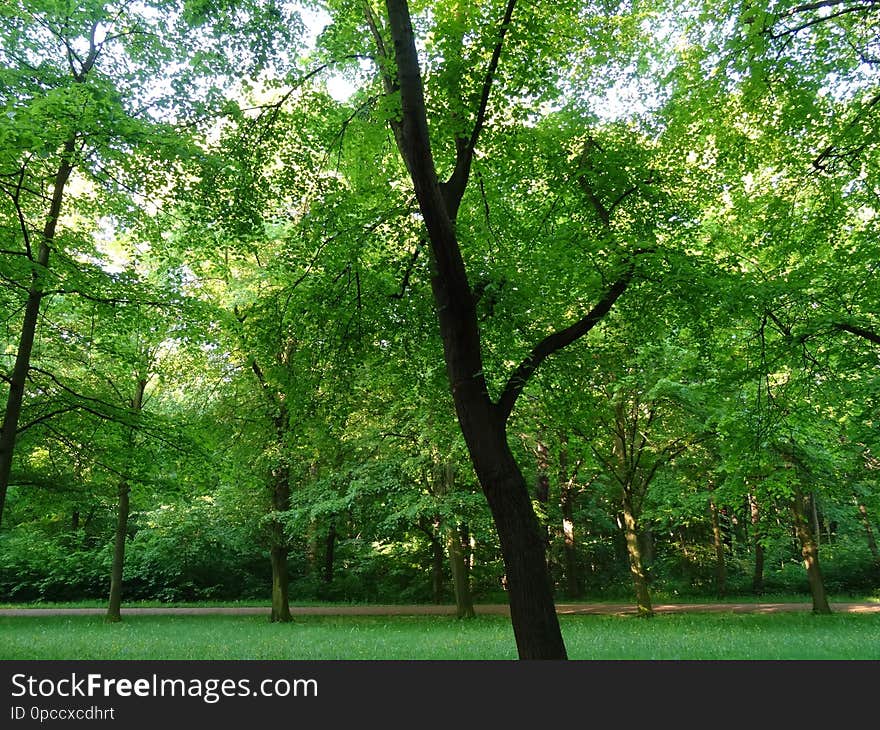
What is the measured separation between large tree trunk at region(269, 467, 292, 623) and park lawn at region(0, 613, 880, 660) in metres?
0.75

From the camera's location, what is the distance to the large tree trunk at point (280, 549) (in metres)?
19.4

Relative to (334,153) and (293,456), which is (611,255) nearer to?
(334,153)

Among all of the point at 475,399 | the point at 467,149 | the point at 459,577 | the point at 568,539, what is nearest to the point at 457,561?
the point at 459,577

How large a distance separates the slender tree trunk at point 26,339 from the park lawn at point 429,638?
3972mm

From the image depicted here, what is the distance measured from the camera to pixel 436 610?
22.4m

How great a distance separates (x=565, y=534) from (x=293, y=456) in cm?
1404

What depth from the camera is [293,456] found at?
18578mm

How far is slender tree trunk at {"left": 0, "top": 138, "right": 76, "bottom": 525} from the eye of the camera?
9375mm

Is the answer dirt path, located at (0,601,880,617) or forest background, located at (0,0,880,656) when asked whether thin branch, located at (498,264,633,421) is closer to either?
forest background, located at (0,0,880,656)

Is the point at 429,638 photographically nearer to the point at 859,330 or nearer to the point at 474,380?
the point at 474,380

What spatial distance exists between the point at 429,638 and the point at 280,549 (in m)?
7.52

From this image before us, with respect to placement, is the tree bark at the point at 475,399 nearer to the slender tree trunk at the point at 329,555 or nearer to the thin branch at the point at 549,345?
the thin branch at the point at 549,345

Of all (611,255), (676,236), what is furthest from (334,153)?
(676,236)
